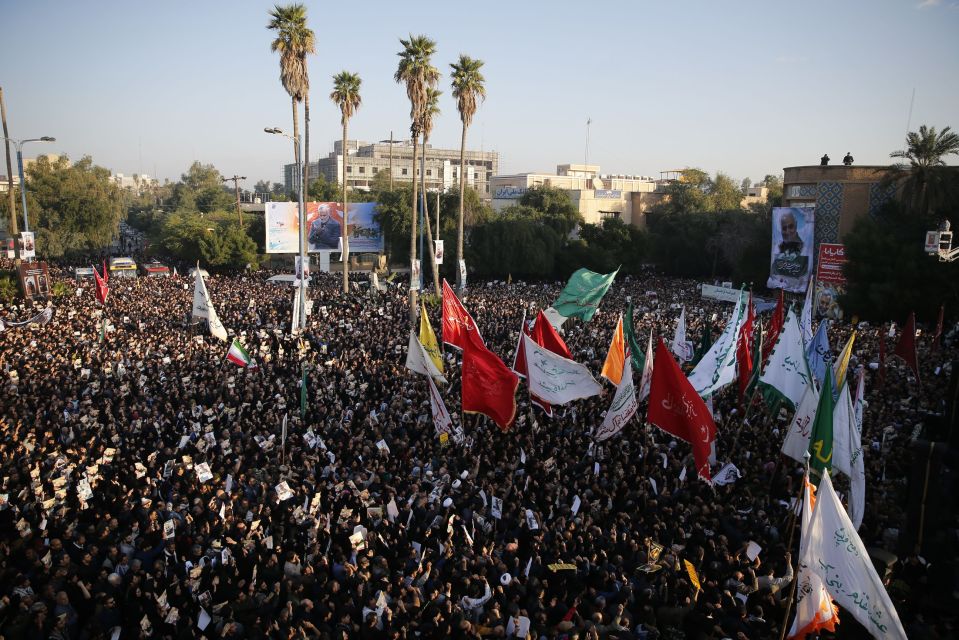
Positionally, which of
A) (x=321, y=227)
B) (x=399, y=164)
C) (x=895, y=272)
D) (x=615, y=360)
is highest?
(x=399, y=164)

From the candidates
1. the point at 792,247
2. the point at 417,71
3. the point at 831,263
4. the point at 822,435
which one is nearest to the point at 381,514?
the point at 822,435

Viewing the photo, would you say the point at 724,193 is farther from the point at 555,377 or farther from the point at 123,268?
the point at 555,377

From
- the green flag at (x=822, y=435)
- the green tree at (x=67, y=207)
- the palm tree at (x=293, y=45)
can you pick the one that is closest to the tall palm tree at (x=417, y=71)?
the palm tree at (x=293, y=45)

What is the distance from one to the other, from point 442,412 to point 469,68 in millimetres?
25751

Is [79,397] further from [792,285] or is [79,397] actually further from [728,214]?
[728,214]

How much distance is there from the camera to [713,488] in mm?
11172

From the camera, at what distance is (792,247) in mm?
39156

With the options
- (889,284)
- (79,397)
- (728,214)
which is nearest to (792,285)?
(889,284)

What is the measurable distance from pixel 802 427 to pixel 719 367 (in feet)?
7.01

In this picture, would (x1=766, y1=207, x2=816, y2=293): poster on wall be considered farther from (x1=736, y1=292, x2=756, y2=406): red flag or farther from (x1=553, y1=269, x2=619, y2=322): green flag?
(x1=736, y1=292, x2=756, y2=406): red flag

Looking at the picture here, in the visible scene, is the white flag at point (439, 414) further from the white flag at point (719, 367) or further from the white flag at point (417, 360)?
the white flag at point (719, 367)

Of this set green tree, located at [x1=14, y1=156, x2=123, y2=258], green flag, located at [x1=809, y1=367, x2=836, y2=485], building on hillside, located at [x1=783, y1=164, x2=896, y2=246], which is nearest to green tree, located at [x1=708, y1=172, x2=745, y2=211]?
building on hillside, located at [x1=783, y1=164, x2=896, y2=246]

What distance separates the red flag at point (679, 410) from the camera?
10.4 m

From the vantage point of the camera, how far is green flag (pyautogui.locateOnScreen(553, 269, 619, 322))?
70.2 ft
